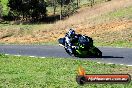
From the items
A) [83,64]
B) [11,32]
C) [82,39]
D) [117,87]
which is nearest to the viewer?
[117,87]

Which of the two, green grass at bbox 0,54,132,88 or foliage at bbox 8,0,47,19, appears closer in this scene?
green grass at bbox 0,54,132,88

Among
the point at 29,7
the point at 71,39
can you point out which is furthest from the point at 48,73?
the point at 29,7

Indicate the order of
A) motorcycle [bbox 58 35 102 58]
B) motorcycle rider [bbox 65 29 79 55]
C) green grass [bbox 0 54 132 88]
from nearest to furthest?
green grass [bbox 0 54 132 88] < motorcycle [bbox 58 35 102 58] < motorcycle rider [bbox 65 29 79 55]

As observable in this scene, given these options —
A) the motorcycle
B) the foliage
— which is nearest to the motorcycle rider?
the motorcycle

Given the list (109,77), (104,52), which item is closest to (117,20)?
(104,52)

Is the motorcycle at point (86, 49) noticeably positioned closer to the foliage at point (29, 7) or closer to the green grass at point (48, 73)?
the green grass at point (48, 73)

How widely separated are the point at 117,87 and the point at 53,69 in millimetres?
6617

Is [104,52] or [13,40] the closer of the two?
[104,52]

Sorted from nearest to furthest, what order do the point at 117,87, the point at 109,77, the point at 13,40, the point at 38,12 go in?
the point at 109,77 < the point at 117,87 < the point at 13,40 < the point at 38,12

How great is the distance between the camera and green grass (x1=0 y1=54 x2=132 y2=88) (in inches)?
612

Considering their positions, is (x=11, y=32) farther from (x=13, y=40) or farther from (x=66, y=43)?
(x=66, y=43)

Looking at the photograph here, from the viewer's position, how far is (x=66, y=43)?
2850cm

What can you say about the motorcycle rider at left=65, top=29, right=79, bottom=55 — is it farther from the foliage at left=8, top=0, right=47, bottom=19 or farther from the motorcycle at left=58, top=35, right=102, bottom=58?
the foliage at left=8, top=0, right=47, bottom=19

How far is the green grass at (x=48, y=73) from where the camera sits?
15.5 m
